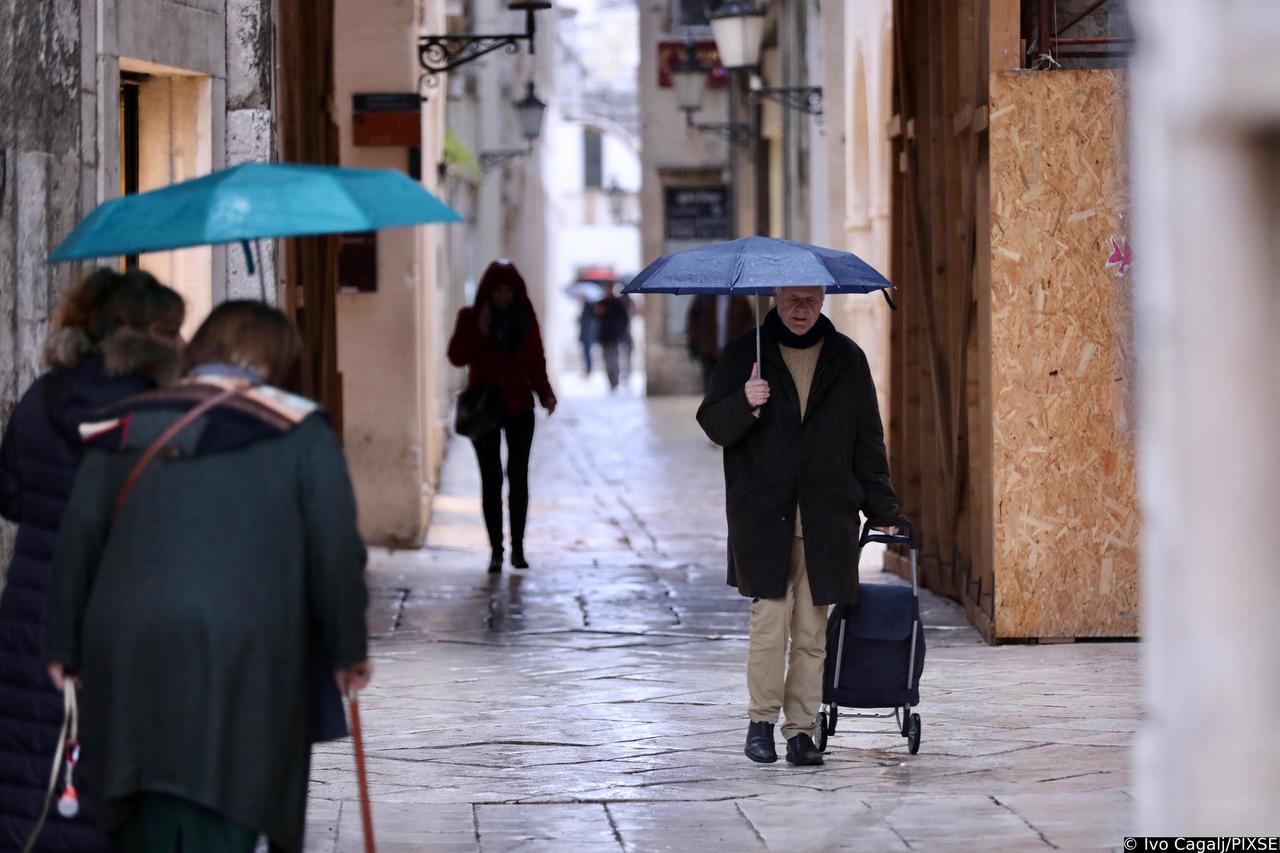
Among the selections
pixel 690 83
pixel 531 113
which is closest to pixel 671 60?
pixel 690 83

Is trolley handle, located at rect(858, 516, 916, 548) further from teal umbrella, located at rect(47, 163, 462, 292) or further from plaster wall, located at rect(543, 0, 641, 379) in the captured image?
plaster wall, located at rect(543, 0, 641, 379)

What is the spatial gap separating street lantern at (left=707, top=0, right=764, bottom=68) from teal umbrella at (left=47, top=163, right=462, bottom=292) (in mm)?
14640

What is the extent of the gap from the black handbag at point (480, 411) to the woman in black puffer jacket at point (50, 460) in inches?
296

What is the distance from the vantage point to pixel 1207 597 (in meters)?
3.12

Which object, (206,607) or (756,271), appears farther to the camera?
(756,271)

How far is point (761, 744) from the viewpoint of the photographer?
7.48 meters

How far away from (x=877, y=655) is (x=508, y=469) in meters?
5.69

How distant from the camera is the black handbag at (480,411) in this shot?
12.8 metres

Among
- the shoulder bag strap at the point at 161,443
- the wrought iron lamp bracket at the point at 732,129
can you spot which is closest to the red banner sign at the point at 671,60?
the wrought iron lamp bracket at the point at 732,129

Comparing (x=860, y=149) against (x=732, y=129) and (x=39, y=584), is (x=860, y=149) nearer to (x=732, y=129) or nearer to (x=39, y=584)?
(x=39, y=584)

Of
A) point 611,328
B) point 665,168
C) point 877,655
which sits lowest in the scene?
point 877,655

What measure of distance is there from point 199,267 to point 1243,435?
6.45m

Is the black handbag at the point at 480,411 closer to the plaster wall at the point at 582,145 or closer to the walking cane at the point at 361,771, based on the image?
the walking cane at the point at 361,771

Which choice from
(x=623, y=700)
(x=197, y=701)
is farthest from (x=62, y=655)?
(x=623, y=700)
